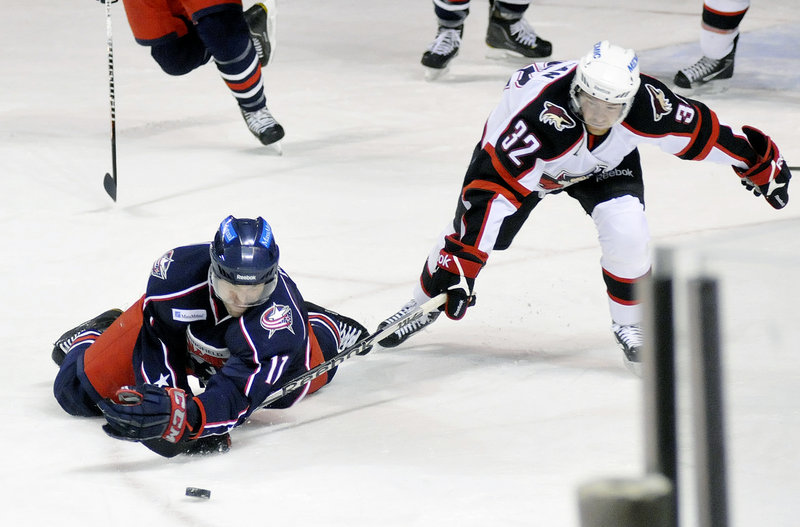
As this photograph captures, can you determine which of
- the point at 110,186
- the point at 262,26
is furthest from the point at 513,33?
the point at 110,186

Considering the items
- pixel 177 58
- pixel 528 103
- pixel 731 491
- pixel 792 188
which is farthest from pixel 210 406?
pixel 792 188

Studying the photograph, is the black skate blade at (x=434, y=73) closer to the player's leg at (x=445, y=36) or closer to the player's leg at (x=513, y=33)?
the player's leg at (x=445, y=36)

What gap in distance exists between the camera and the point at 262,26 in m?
5.50

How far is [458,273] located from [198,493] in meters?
0.92

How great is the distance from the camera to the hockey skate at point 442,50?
248 inches

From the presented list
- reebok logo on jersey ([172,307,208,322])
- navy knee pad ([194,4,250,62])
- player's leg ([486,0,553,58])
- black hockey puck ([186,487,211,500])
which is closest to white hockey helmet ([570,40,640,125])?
reebok logo on jersey ([172,307,208,322])

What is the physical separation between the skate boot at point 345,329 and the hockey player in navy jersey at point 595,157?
0.23 meters

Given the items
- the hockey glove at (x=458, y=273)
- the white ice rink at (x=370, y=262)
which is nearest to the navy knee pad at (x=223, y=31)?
the white ice rink at (x=370, y=262)

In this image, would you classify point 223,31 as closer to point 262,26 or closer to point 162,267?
point 262,26

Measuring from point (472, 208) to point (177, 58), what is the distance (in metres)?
2.22

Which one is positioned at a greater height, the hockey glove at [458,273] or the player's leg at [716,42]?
the hockey glove at [458,273]

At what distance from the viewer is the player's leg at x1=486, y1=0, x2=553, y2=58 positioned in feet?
21.4

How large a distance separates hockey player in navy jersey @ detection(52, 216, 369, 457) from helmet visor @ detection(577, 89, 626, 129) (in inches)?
31.1

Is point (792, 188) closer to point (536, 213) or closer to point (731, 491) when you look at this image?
point (536, 213)
